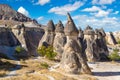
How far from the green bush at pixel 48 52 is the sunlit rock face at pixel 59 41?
50.8 inches

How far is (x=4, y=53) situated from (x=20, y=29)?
286 inches

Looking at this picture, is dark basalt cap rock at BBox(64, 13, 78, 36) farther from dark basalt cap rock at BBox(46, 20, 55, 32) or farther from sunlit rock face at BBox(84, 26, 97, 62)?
dark basalt cap rock at BBox(46, 20, 55, 32)

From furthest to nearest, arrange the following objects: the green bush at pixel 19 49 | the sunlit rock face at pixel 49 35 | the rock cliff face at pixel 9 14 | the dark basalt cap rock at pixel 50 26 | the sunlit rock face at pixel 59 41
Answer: the rock cliff face at pixel 9 14 < the dark basalt cap rock at pixel 50 26 < the sunlit rock face at pixel 49 35 < the green bush at pixel 19 49 < the sunlit rock face at pixel 59 41

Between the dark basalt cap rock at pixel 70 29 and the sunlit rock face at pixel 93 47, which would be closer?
the dark basalt cap rock at pixel 70 29

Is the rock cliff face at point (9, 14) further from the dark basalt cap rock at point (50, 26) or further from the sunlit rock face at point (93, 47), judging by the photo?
the sunlit rock face at point (93, 47)

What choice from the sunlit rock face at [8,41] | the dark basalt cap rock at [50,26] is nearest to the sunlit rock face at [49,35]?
the dark basalt cap rock at [50,26]

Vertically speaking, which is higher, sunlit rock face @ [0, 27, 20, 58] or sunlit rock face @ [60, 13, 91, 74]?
sunlit rock face @ [0, 27, 20, 58]

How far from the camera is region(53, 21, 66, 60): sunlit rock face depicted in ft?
186

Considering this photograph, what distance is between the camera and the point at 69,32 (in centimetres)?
3838

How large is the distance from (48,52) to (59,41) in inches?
162

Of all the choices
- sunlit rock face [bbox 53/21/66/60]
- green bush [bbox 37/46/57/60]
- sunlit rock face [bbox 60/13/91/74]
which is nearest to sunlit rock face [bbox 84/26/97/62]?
sunlit rock face [bbox 53/21/66/60]

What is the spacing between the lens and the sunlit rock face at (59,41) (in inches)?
2233

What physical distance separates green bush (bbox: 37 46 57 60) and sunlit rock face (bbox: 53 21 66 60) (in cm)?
129

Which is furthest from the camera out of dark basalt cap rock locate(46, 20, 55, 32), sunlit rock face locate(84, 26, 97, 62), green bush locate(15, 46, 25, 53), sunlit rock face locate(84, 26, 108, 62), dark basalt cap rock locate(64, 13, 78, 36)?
dark basalt cap rock locate(46, 20, 55, 32)
